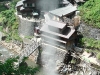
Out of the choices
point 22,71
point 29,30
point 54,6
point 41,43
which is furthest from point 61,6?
point 22,71

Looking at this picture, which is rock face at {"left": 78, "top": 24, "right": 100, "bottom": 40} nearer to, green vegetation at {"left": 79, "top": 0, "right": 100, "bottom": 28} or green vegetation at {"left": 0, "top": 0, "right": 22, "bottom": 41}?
green vegetation at {"left": 79, "top": 0, "right": 100, "bottom": 28}

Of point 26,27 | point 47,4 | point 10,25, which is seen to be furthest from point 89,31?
point 10,25

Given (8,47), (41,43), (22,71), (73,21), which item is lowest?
(8,47)

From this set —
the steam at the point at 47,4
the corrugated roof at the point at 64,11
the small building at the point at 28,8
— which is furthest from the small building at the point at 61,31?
the small building at the point at 28,8

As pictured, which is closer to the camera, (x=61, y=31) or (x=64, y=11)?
(x=61, y=31)

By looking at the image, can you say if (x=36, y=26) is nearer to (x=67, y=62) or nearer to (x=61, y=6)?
(x=61, y=6)

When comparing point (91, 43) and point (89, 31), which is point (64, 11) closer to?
point (89, 31)
